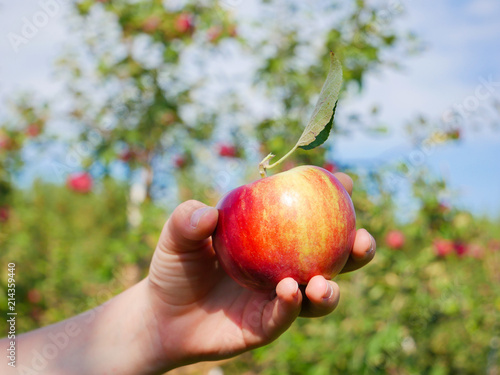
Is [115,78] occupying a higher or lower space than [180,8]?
lower

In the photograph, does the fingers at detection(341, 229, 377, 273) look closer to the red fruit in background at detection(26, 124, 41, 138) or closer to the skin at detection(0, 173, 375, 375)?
the skin at detection(0, 173, 375, 375)

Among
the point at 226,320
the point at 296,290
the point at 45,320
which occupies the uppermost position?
the point at 296,290

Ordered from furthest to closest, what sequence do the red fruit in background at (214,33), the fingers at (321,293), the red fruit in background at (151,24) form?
the red fruit in background at (214,33)
the red fruit in background at (151,24)
the fingers at (321,293)

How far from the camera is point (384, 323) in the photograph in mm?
2412

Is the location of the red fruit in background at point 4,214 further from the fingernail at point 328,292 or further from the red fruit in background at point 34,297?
the fingernail at point 328,292

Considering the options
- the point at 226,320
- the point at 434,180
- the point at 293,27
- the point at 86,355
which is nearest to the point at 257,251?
the point at 226,320

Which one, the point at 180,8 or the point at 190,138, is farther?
the point at 190,138

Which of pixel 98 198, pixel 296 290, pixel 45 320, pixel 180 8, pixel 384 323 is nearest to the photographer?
pixel 296 290

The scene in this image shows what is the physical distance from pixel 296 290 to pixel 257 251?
0.12 meters

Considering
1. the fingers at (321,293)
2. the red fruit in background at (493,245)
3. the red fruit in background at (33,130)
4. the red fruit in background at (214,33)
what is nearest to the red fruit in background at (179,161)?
the red fruit in background at (214,33)

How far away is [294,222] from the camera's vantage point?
1.07 meters

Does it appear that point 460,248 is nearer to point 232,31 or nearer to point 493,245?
point 493,245

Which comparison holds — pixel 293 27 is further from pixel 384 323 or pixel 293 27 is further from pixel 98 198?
pixel 98 198

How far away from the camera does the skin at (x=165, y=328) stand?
4.30 feet
